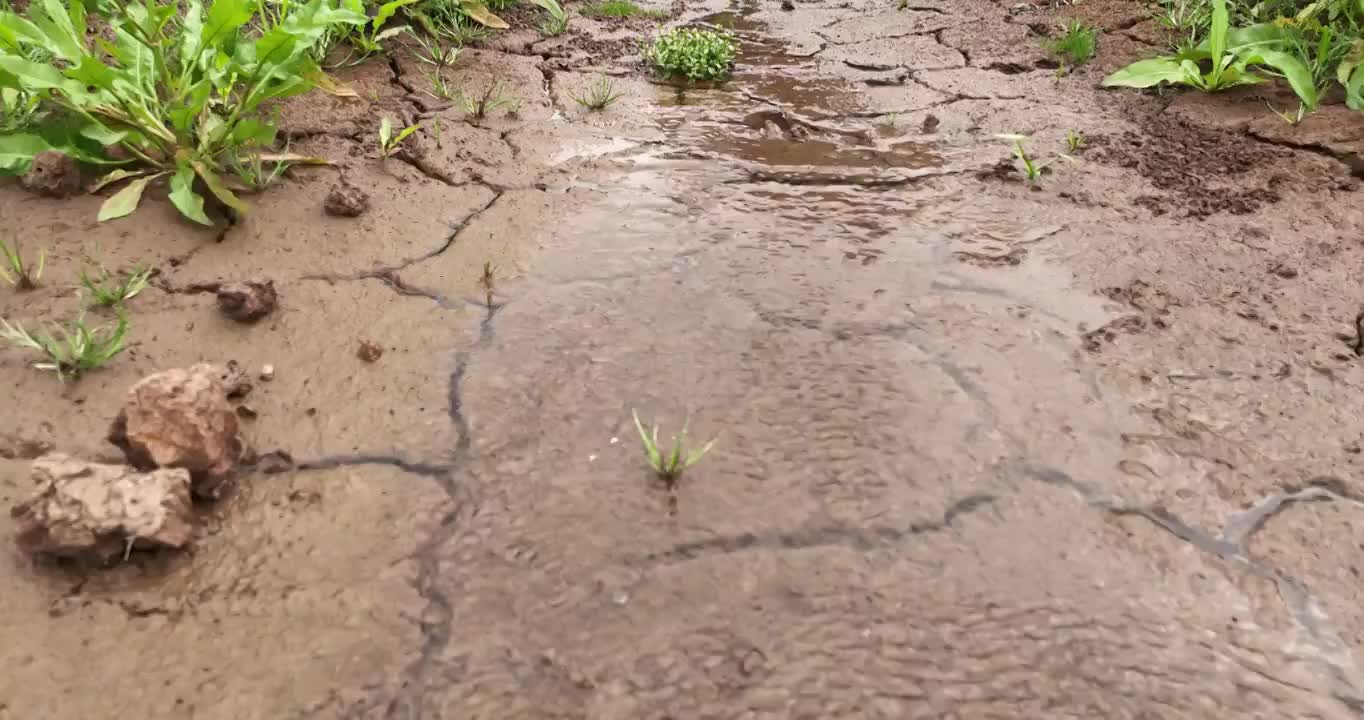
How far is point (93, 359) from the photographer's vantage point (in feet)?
6.14

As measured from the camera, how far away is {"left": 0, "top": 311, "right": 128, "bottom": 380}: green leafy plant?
1.85 metres

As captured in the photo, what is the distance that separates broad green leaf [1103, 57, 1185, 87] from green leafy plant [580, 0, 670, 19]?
9.47 feet

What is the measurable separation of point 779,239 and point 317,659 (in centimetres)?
184

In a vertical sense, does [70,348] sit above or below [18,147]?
below

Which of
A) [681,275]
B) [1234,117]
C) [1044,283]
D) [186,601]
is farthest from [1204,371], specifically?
[186,601]

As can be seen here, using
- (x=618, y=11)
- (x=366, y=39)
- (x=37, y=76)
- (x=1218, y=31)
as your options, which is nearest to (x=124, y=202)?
(x=37, y=76)

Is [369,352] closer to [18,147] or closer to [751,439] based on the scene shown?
[751,439]

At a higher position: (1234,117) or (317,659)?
(1234,117)

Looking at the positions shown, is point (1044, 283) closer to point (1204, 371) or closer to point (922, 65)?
point (1204, 371)

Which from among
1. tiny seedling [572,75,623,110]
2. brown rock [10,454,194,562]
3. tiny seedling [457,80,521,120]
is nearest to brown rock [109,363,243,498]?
brown rock [10,454,194,562]

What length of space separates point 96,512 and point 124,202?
1.37 m

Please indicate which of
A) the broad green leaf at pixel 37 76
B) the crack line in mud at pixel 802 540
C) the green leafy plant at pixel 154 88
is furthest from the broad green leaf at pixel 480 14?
the crack line in mud at pixel 802 540

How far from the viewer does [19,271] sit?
212cm

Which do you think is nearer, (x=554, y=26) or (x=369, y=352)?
(x=369, y=352)
